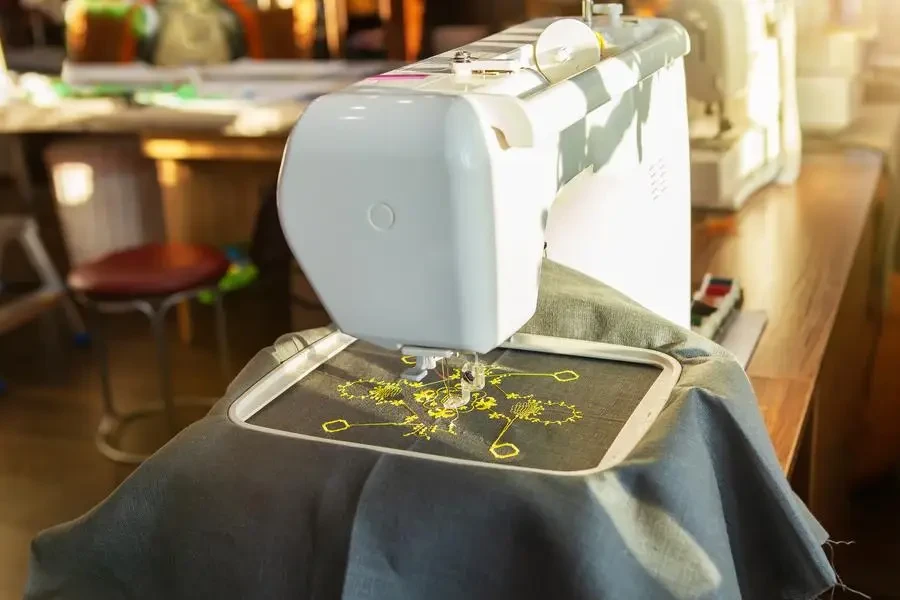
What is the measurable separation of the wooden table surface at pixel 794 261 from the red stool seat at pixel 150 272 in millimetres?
1212

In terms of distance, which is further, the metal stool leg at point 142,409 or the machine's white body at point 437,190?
the metal stool leg at point 142,409

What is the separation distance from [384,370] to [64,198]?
278cm

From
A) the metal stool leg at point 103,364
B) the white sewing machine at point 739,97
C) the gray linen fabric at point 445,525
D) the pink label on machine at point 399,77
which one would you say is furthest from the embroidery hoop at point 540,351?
the metal stool leg at point 103,364

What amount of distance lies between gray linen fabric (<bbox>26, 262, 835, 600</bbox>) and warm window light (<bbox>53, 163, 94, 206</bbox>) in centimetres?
275

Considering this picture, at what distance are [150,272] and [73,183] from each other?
3.72 ft

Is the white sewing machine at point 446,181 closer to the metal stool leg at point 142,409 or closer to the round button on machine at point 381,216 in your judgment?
the round button on machine at point 381,216

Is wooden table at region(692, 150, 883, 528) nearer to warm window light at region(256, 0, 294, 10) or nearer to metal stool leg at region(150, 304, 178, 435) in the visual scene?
metal stool leg at region(150, 304, 178, 435)

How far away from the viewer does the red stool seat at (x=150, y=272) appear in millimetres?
2471

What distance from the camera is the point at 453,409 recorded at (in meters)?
0.93

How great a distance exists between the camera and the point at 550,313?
1.07m

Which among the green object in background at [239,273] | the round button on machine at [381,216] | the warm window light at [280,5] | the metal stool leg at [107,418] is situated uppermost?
the warm window light at [280,5]

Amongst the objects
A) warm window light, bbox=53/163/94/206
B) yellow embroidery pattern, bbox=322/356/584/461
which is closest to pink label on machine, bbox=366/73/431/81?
yellow embroidery pattern, bbox=322/356/584/461

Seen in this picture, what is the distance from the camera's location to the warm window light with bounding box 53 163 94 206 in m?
3.46

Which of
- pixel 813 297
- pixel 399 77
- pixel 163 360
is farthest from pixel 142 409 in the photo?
pixel 399 77
